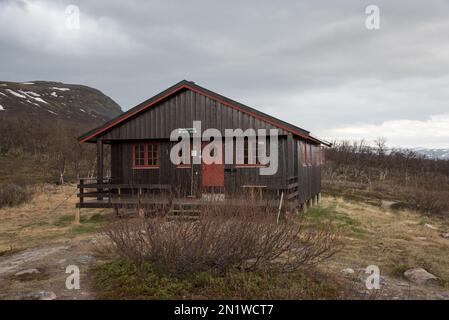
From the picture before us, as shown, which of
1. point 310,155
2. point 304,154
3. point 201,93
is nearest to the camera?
point 201,93

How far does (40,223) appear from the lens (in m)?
14.0

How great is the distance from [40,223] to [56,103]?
94.9 meters

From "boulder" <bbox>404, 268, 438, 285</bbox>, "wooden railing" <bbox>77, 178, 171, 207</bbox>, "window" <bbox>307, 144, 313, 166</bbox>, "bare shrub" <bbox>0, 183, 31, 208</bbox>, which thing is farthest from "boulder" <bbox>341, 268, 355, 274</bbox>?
"bare shrub" <bbox>0, 183, 31, 208</bbox>

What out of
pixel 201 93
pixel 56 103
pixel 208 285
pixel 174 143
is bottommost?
pixel 208 285

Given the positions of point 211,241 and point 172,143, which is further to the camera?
point 172,143

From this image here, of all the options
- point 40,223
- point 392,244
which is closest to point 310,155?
point 392,244

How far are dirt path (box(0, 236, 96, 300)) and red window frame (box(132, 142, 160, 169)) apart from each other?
5.91m

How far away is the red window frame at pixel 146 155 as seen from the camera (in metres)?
16.2

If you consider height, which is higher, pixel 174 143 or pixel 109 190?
pixel 174 143

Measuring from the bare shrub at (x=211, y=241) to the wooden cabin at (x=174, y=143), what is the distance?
23.8 ft

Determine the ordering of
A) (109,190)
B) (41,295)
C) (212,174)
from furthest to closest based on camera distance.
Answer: (212,174) < (109,190) < (41,295)

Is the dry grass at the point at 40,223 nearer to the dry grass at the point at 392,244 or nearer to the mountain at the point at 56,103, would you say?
the dry grass at the point at 392,244

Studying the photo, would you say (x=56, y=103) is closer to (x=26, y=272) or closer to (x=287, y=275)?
(x=26, y=272)

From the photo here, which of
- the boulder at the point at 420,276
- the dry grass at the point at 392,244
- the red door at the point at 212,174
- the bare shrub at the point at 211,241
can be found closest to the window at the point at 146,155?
the red door at the point at 212,174
